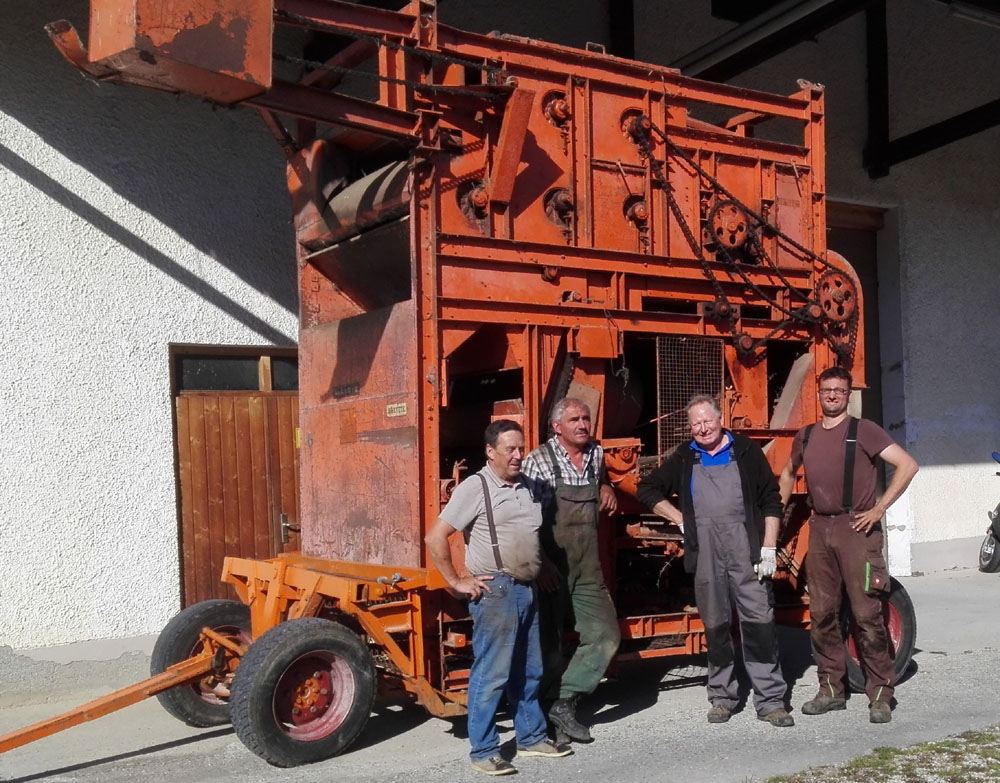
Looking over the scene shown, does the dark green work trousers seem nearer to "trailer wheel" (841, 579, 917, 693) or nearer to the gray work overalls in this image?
the gray work overalls

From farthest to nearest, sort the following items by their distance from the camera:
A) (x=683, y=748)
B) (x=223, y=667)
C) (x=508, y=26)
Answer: (x=508, y=26) → (x=223, y=667) → (x=683, y=748)

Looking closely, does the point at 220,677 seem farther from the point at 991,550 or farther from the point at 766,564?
the point at 991,550

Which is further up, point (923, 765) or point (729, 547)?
point (729, 547)

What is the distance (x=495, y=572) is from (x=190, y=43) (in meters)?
2.81

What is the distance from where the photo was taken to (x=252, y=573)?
6.74 m

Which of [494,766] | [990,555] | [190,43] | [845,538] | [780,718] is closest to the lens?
[190,43]

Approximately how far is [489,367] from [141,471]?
8.97 ft

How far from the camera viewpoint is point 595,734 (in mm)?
6254

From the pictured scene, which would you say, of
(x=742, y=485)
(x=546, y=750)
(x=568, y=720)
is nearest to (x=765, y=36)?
(x=742, y=485)

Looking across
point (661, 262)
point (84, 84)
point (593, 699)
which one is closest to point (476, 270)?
point (661, 262)

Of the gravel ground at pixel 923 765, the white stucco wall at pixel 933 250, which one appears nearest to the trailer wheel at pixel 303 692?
the gravel ground at pixel 923 765

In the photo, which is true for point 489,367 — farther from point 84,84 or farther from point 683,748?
point 84,84

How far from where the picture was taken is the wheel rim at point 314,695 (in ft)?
18.8

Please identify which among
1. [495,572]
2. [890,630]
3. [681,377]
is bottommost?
[890,630]
